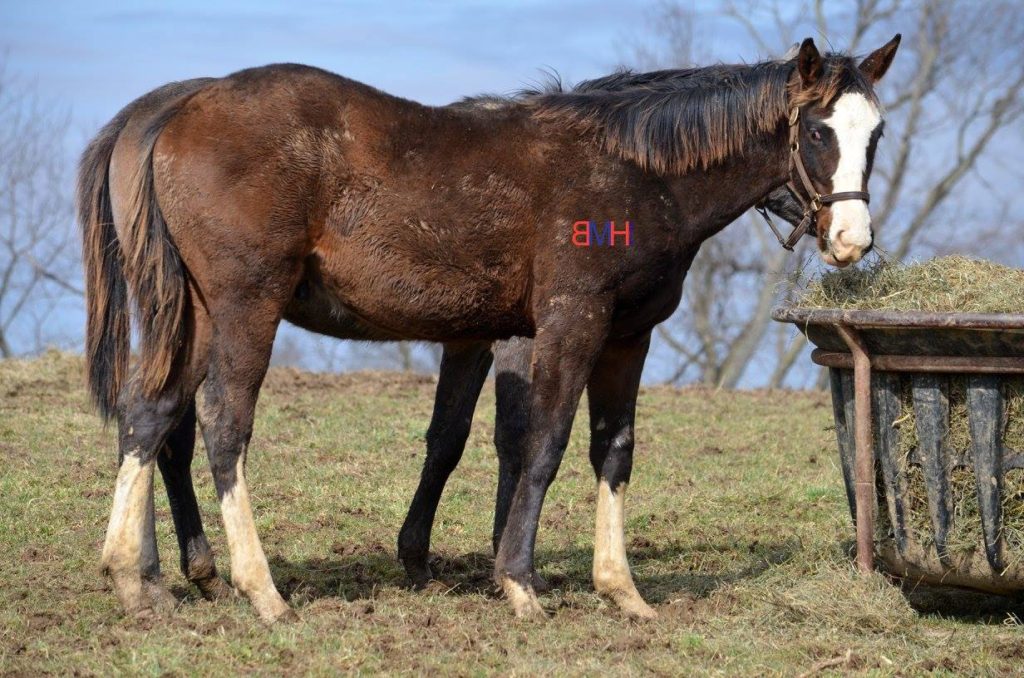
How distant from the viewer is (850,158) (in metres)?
5.42

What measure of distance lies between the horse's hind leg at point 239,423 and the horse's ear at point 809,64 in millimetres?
2603

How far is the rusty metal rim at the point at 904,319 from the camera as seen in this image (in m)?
4.61

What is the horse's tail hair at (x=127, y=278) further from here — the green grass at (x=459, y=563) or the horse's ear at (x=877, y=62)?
the horse's ear at (x=877, y=62)

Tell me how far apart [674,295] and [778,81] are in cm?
112

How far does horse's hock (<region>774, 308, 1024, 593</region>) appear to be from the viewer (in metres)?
4.82

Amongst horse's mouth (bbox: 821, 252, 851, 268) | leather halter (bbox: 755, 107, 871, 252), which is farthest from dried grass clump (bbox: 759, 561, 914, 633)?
leather halter (bbox: 755, 107, 871, 252)

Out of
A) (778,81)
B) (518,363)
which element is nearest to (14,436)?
(518,363)

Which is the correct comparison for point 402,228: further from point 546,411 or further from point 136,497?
point 136,497

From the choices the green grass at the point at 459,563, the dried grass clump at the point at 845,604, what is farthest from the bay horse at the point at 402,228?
the dried grass clump at the point at 845,604

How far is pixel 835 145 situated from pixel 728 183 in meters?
0.52

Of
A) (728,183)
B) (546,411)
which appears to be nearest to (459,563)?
(546,411)

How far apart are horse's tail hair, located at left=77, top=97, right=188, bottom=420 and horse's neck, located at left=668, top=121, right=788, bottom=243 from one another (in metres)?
2.33

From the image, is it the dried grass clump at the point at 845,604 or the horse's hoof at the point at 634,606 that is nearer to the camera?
the dried grass clump at the point at 845,604

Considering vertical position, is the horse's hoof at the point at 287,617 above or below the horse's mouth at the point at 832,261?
below
